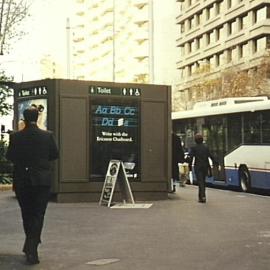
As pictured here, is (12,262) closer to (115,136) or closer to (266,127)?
(115,136)

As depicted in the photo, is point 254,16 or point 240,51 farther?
point 240,51

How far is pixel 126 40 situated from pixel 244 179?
97.0 metres

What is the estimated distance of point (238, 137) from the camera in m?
23.0

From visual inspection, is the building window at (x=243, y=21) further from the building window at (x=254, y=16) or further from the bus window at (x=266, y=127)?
the bus window at (x=266, y=127)

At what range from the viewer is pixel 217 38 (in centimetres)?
8356

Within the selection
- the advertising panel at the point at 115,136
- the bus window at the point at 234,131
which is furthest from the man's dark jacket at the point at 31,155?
the bus window at the point at 234,131

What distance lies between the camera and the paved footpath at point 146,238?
8188 millimetres

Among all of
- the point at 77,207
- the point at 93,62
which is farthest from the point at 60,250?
the point at 93,62

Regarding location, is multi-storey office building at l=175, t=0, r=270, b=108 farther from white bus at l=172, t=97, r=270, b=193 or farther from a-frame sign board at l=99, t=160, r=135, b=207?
a-frame sign board at l=99, t=160, r=135, b=207

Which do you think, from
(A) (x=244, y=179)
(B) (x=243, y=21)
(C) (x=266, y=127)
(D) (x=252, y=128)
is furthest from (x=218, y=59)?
(C) (x=266, y=127)

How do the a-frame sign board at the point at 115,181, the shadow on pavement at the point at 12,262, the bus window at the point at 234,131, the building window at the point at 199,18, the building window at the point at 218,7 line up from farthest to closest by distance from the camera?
the building window at the point at 199,18 → the building window at the point at 218,7 → the bus window at the point at 234,131 → the a-frame sign board at the point at 115,181 → the shadow on pavement at the point at 12,262

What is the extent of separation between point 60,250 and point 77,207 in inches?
218

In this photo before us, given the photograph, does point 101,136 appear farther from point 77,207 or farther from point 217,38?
point 217,38

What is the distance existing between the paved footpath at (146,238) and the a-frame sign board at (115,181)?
40 centimetres
